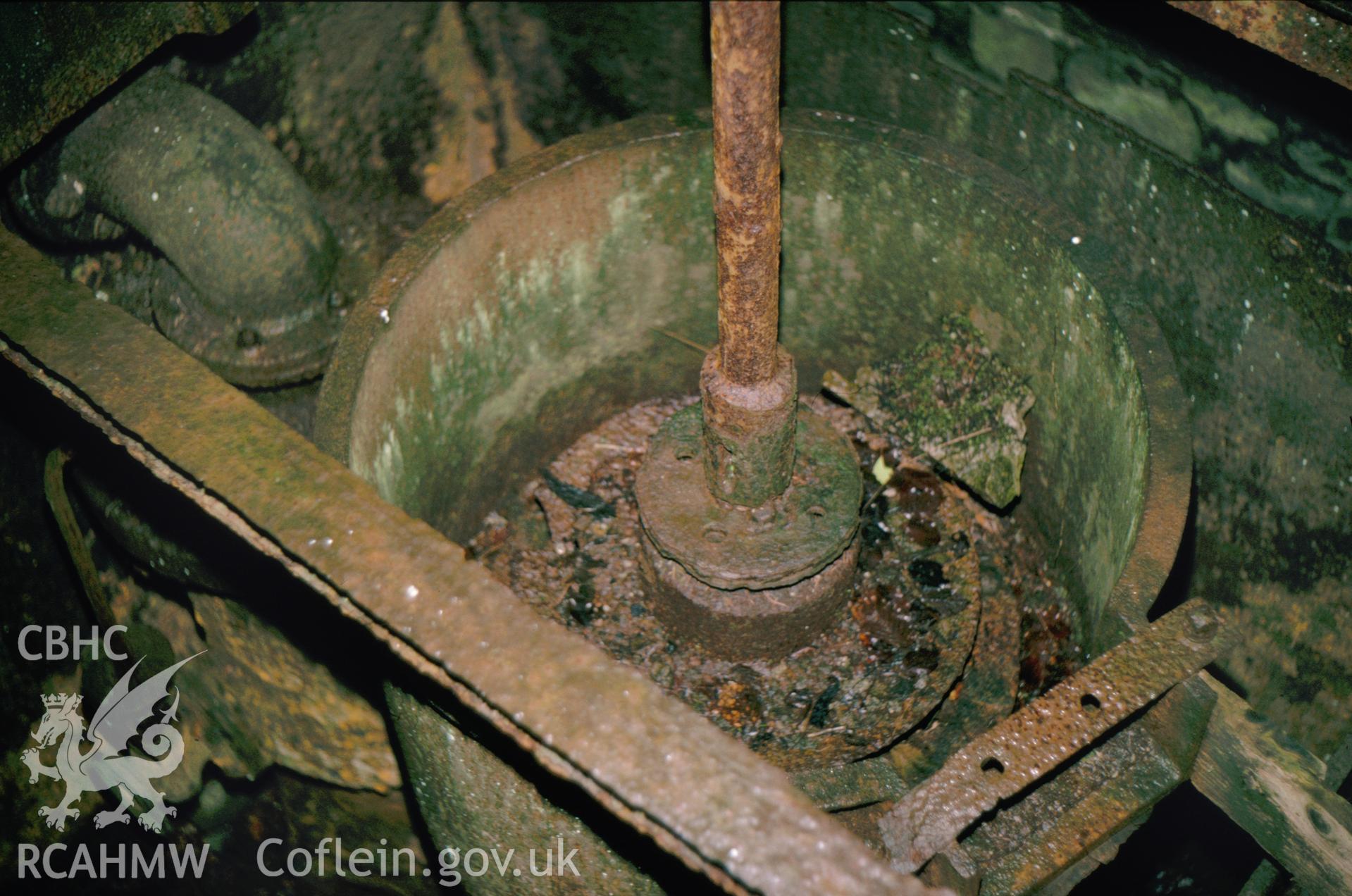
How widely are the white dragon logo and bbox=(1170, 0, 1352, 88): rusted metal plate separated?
3.25 m

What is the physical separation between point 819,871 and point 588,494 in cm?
243

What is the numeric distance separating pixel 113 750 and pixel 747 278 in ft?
8.05

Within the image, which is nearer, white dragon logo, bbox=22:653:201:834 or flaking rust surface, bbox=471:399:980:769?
flaking rust surface, bbox=471:399:980:769

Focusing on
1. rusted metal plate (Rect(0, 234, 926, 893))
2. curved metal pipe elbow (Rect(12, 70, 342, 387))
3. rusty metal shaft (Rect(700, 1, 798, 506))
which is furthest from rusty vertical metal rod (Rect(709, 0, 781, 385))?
curved metal pipe elbow (Rect(12, 70, 342, 387))

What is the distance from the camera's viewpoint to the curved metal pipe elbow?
10.9 feet

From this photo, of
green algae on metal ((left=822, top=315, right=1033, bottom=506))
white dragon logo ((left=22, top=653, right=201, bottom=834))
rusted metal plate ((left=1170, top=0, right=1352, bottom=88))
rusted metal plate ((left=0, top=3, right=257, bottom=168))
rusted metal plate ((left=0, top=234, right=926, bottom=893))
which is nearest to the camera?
rusted metal plate ((left=0, top=234, right=926, bottom=893))

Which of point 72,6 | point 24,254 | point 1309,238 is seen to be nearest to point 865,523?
point 1309,238

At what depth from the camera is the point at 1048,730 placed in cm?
211

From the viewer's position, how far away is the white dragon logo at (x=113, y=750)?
3.25 m

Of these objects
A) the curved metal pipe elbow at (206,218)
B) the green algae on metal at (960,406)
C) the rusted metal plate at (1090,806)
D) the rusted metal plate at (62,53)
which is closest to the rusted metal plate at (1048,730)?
the rusted metal plate at (1090,806)

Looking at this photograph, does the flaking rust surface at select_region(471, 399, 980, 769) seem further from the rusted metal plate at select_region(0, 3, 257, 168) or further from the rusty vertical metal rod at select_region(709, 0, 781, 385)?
the rusted metal plate at select_region(0, 3, 257, 168)

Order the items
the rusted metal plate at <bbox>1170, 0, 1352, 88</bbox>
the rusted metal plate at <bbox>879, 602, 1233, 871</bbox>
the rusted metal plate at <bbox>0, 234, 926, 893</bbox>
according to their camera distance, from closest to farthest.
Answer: the rusted metal plate at <bbox>0, 234, 926, 893</bbox> < the rusted metal plate at <bbox>879, 602, 1233, 871</bbox> < the rusted metal plate at <bbox>1170, 0, 1352, 88</bbox>

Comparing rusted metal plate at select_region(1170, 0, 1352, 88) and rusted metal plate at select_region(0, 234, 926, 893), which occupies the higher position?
rusted metal plate at select_region(1170, 0, 1352, 88)

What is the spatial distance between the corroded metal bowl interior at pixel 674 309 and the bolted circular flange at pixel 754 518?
62 centimetres
